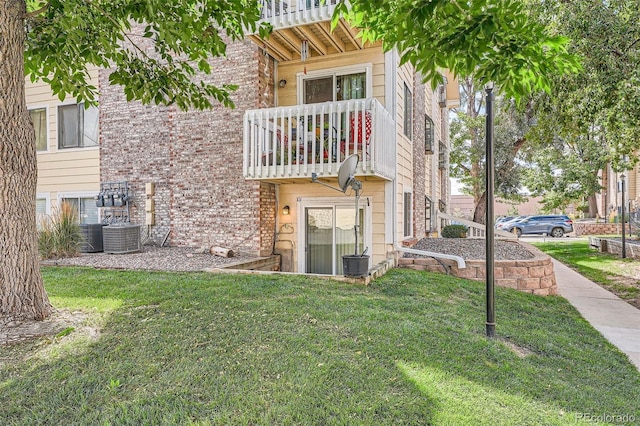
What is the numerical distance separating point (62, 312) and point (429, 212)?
11.0 meters

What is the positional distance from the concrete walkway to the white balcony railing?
6395 mm

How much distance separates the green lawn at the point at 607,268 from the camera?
7953 millimetres

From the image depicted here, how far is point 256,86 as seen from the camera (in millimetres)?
8164

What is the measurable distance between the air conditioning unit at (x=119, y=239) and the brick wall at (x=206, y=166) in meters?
0.73

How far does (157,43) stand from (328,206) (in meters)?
4.42

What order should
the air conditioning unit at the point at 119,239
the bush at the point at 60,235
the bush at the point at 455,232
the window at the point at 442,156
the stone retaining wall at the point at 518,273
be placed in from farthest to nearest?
the window at the point at 442,156, the bush at the point at 455,232, the air conditioning unit at the point at 119,239, the bush at the point at 60,235, the stone retaining wall at the point at 518,273

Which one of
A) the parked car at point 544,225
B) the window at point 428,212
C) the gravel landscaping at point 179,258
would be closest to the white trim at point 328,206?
the gravel landscaping at point 179,258

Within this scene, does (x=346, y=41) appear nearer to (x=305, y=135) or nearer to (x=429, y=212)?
(x=305, y=135)

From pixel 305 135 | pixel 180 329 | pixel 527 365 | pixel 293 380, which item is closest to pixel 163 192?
pixel 305 135

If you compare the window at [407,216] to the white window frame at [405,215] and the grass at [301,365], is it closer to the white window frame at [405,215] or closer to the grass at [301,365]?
the white window frame at [405,215]

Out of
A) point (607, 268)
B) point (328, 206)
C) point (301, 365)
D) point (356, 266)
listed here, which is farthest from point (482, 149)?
point (301, 365)

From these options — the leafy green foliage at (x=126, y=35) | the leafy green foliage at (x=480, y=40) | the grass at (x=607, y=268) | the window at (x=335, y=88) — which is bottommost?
the grass at (x=607, y=268)

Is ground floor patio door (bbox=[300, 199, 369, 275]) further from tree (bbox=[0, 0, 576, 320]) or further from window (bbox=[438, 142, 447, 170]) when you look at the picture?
window (bbox=[438, 142, 447, 170])

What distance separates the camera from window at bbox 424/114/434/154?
1209cm
